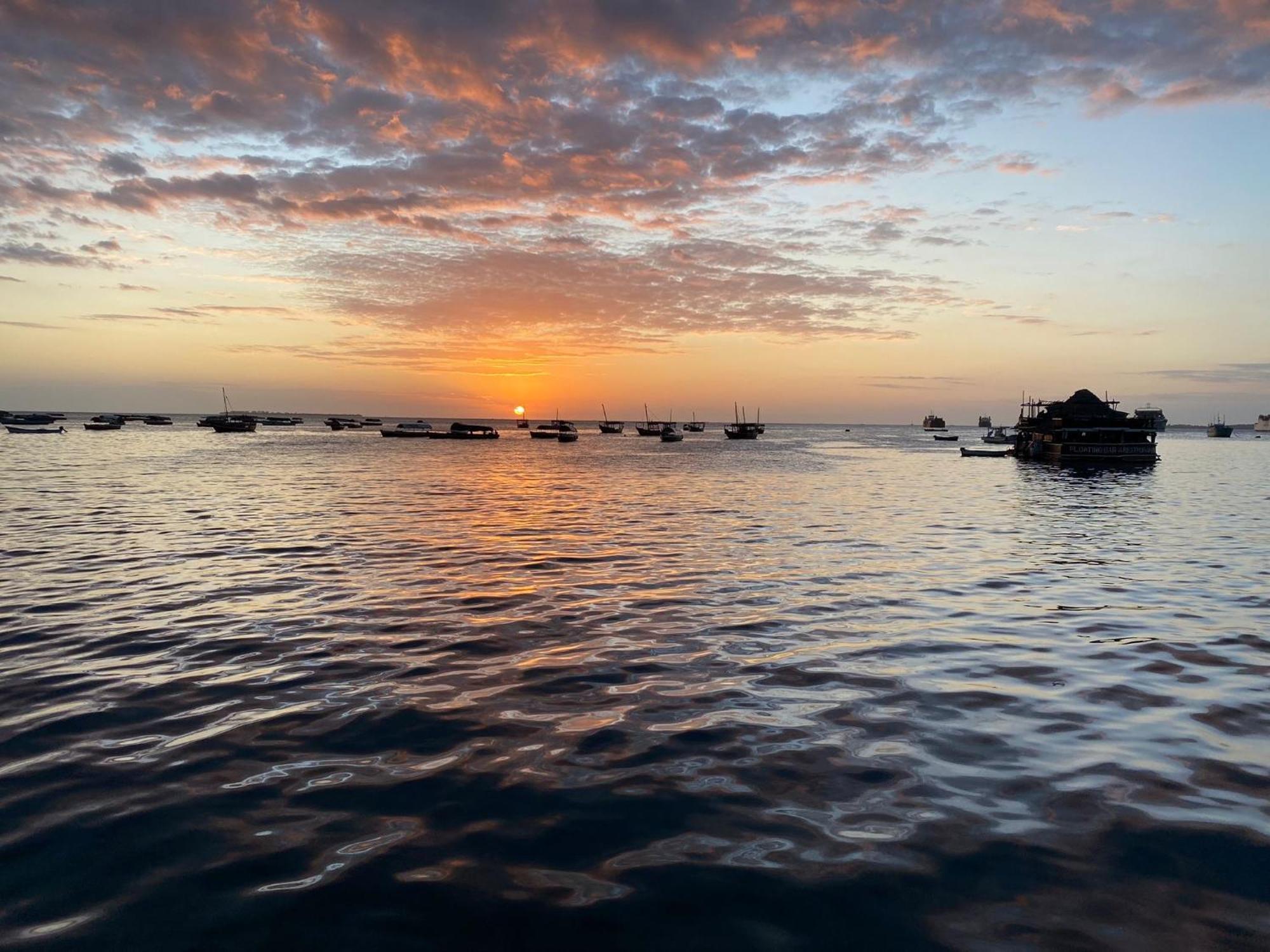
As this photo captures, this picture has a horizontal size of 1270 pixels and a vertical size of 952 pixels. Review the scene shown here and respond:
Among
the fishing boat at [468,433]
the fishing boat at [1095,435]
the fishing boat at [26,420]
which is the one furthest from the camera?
the fishing boat at [468,433]

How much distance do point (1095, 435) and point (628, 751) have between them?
82465 millimetres

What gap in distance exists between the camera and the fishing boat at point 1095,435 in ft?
239

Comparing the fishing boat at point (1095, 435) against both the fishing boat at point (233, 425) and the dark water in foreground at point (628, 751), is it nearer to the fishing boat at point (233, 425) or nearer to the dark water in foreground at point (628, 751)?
the dark water in foreground at point (628, 751)

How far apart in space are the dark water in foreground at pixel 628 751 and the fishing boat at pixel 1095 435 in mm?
60627

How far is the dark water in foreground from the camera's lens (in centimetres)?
495

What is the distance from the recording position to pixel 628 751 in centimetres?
758

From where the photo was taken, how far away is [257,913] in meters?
4.86

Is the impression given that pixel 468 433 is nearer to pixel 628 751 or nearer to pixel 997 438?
pixel 997 438

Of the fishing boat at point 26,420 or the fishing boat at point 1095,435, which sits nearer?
the fishing boat at point 1095,435

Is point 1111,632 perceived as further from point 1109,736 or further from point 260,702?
point 260,702

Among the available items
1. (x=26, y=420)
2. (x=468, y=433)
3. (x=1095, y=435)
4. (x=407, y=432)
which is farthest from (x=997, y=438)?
(x=26, y=420)

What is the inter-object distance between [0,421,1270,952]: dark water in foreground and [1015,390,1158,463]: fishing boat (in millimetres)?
60627

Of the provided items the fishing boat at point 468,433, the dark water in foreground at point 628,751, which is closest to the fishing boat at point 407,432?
the fishing boat at point 468,433

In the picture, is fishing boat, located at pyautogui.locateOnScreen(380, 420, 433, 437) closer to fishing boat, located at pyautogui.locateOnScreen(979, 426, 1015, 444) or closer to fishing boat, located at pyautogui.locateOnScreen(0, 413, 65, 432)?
fishing boat, located at pyautogui.locateOnScreen(0, 413, 65, 432)
